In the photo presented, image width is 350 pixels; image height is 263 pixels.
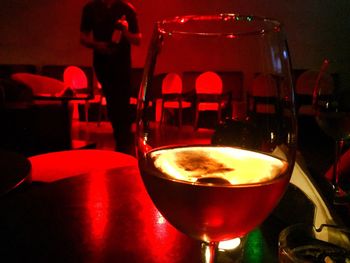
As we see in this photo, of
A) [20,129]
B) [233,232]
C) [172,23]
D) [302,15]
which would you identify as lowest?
[20,129]

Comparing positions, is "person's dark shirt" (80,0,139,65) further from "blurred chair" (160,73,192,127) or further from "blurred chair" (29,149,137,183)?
"blurred chair" (160,73,192,127)

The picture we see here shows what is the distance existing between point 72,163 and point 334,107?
4.27 feet

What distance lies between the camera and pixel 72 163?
1.71 meters

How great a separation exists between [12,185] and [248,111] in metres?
0.53

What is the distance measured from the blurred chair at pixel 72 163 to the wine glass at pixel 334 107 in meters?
1.00

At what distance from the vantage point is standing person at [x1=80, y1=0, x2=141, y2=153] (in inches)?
115

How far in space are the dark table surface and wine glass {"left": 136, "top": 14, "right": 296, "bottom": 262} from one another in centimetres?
14

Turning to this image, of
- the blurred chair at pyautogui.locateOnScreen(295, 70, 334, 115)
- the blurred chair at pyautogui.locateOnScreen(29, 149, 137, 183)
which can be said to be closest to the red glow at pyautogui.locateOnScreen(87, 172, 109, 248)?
the blurred chair at pyautogui.locateOnScreen(29, 149, 137, 183)

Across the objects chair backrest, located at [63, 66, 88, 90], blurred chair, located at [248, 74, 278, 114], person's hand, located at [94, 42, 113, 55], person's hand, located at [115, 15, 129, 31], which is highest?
person's hand, located at [115, 15, 129, 31]

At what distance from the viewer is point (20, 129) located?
3.72 metres

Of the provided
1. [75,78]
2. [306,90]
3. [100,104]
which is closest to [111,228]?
[306,90]

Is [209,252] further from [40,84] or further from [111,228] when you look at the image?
[40,84]

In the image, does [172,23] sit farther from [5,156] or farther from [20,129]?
Result: [20,129]

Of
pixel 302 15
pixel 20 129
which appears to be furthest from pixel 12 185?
pixel 302 15
